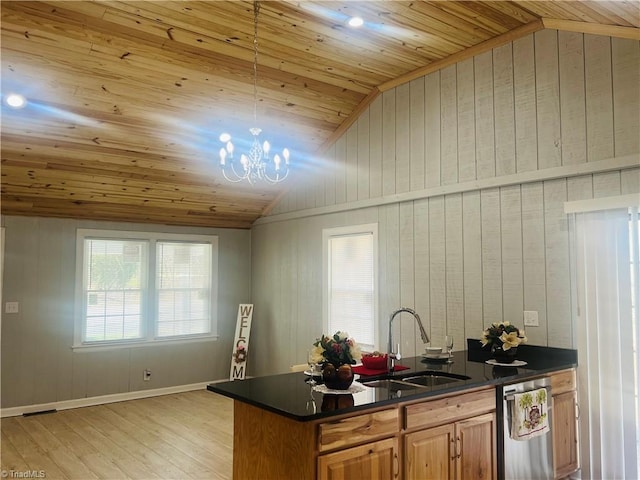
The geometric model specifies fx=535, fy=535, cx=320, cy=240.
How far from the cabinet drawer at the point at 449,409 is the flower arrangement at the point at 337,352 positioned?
41cm

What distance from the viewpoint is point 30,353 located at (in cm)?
600

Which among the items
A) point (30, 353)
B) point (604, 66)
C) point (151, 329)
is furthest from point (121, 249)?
point (604, 66)

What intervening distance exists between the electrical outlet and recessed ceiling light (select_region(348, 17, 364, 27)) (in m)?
2.59

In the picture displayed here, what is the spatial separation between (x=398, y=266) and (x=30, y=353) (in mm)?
4214

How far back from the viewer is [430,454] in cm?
299

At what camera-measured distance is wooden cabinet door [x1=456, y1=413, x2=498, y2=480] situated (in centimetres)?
315

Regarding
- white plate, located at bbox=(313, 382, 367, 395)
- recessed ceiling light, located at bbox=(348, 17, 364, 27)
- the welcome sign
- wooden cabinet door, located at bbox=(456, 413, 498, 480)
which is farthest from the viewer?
the welcome sign

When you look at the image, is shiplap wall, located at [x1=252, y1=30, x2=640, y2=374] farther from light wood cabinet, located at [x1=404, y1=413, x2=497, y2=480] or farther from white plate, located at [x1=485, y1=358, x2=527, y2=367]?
light wood cabinet, located at [x1=404, y1=413, x2=497, y2=480]

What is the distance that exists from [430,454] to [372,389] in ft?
1.59

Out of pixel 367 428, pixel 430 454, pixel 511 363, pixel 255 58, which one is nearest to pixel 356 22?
pixel 255 58

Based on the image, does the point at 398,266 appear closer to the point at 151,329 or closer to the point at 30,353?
the point at 151,329

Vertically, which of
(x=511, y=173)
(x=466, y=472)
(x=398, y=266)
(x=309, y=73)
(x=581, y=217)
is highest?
(x=309, y=73)

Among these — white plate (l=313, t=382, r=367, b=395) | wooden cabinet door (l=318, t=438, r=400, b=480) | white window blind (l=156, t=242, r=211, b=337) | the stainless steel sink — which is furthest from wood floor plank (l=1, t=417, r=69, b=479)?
the stainless steel sink

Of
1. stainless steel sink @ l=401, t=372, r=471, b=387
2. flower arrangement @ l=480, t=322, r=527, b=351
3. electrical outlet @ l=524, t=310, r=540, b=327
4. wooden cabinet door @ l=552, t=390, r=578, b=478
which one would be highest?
electrical outlet @ l=524, t=310, r=540, b=327
